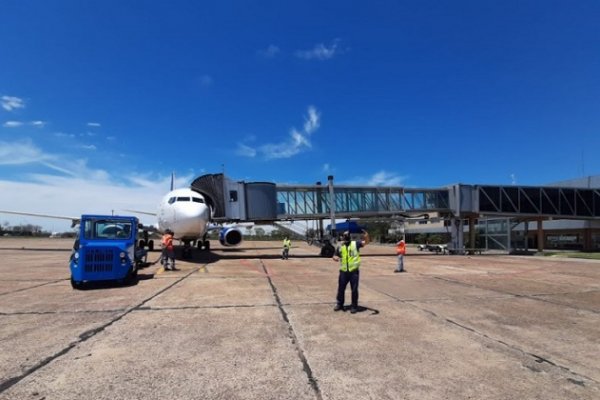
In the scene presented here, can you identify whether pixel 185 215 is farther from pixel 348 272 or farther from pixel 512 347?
pixel 512 347

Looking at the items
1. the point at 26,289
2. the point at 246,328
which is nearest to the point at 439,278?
the point at 246,328

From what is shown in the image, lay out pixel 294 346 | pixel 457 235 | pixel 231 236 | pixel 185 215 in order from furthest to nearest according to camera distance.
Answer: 1. pixel 457 235
2. pixel 231 236
3. pixel 185 215
4. pixel 294 346

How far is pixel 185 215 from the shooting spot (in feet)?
69.6

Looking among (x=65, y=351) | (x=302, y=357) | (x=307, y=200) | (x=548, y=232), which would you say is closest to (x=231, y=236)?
(x=307, y=200)

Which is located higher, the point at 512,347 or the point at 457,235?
the point at 457,235

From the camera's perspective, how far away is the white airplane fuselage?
21.3 m

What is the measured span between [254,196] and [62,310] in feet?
76.2

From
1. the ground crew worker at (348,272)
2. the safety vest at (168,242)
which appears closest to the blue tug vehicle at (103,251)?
the safety vest at (168,242)

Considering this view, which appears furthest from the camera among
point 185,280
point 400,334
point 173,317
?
point 185,280

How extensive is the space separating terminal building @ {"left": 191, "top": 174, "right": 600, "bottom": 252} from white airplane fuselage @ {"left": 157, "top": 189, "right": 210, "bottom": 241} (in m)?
7.86

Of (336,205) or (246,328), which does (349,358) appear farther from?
(336,205)

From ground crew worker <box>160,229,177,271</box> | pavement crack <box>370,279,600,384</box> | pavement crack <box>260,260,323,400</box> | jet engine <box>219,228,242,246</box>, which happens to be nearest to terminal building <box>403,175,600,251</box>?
jet engine <box>219,228,242,246</box>

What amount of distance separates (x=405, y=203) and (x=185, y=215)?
22.9 metres

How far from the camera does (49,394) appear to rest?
14.6ft
